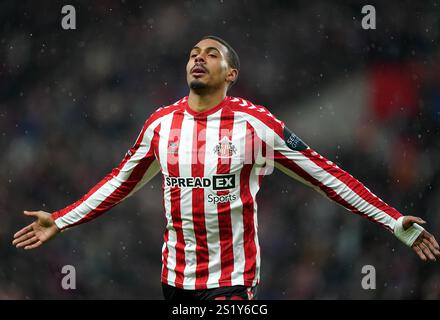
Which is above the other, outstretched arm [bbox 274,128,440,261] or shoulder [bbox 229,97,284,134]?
shoulder [bbox 229,97,284,134]

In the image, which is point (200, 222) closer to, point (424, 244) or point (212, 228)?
point (212, 228)

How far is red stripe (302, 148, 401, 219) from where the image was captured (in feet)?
12.0

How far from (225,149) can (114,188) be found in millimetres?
682

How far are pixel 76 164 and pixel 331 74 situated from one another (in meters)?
2.41

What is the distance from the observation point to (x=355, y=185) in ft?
12.1

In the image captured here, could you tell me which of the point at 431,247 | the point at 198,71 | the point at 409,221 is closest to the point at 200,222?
the point at 198,71

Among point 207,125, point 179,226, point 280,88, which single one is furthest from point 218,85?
point 280,88

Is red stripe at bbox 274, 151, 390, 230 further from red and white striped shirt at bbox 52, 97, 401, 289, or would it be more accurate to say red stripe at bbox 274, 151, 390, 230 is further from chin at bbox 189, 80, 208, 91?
chin at bbox 189, 80, 208, 91

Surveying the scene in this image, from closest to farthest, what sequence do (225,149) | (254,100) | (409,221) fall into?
(409,221), (225,149), (254,100)

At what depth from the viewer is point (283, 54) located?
657 cm

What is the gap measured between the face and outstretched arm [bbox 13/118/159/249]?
34 centimetres

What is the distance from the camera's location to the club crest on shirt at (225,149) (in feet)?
12.0

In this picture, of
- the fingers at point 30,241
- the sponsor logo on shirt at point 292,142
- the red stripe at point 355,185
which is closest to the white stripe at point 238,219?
the sponsor logo on shirt at point 292,142

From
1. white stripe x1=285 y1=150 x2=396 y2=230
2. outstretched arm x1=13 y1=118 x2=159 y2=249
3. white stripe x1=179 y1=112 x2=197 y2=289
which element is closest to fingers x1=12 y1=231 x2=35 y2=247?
outstretched arm x1=13 y1=118 x2=159 y2=249
